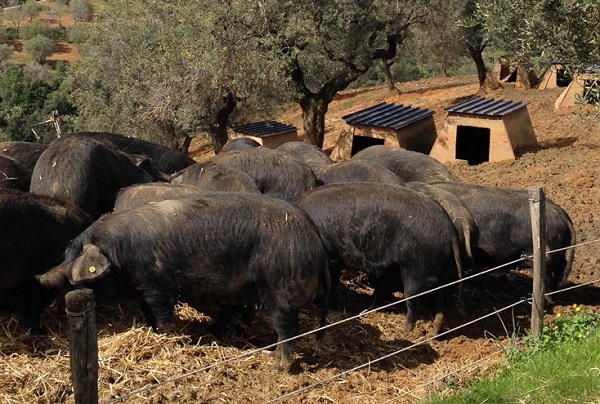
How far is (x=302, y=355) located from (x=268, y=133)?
1005 centimetres

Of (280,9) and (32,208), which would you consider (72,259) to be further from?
(280,9)

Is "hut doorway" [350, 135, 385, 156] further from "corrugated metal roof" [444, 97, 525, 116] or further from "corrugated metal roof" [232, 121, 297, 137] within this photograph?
"corrugated metal roof" [444, 97, 525, 116]

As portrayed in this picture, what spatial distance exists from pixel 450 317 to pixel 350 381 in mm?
2017

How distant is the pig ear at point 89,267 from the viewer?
575 centimetres

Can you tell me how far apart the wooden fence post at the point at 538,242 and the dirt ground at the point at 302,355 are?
0.47 m

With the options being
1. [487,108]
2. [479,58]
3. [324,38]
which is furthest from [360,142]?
[479,58]

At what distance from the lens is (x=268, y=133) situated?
15.7 m

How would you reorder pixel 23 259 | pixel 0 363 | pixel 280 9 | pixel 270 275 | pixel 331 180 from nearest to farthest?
pixel 0 363
pixel 270 275
pixel 23 259
pixel 331 180
pixel 280 9

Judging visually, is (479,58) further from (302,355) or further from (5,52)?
(5,52)

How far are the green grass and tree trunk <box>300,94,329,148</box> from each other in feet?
36.3

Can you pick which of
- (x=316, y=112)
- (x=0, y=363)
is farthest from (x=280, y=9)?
(x=0, y=363)

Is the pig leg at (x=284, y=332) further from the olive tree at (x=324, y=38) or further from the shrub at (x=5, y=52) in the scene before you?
the shrub at (x=5, y=52)

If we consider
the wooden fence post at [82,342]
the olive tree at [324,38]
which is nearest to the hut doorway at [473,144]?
the olive tree at [324,38]

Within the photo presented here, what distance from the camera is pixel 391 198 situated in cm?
691
